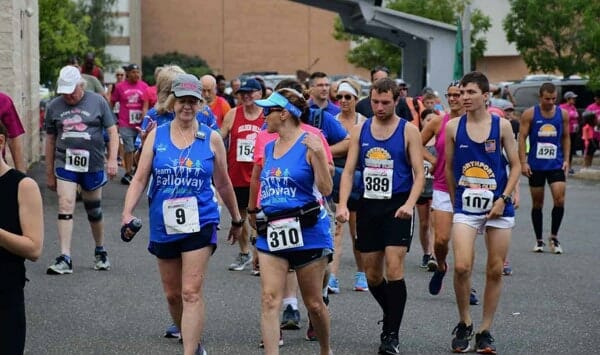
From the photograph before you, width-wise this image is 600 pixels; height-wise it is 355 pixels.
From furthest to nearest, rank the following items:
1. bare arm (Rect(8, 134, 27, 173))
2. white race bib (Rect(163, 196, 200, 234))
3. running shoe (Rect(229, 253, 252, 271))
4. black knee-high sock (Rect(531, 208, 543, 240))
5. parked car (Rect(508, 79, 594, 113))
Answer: parked car (Rect(508, 79, 594, 113)) < black knee-high sock (Rect(531, 208, 543, 240)) < running shoe (Rect(229, 253, 252, 271)) < bare arm (Rect(8, 134, 27, 173)) < white race bib (Rect(163, 196, 200, 234))

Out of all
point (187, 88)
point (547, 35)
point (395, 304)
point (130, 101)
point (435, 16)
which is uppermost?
point (435, 16)

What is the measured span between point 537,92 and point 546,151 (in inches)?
818

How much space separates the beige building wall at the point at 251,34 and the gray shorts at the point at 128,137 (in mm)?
67116

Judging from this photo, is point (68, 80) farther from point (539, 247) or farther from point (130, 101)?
point (130, 101)

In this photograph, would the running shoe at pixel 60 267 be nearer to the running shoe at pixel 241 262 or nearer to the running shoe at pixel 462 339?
the running shoe at pixel 241 262

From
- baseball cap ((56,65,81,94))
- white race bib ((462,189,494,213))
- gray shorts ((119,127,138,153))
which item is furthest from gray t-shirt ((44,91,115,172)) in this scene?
gray shorts ((119,127,138,153))

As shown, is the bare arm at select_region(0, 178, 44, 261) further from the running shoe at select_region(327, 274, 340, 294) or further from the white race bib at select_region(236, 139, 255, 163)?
the white race bib at select_region(236, 139, 255, 163)

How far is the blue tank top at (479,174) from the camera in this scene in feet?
28.3

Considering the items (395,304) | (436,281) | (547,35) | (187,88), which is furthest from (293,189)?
(547,35)

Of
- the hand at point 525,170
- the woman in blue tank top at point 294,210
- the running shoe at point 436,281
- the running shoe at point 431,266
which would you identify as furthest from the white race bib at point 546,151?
the woman in blue tank top at point 294,210

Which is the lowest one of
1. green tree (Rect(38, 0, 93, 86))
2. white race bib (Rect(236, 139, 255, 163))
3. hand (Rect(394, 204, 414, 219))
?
hand (Rect(394, 204, 414, 219))

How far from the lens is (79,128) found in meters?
11.9

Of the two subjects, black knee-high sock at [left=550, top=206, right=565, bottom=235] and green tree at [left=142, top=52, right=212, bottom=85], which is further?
green tree at [left=142, top=52, right=212, bottom=85]

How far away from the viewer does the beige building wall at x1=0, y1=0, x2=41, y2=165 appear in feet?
62.3
